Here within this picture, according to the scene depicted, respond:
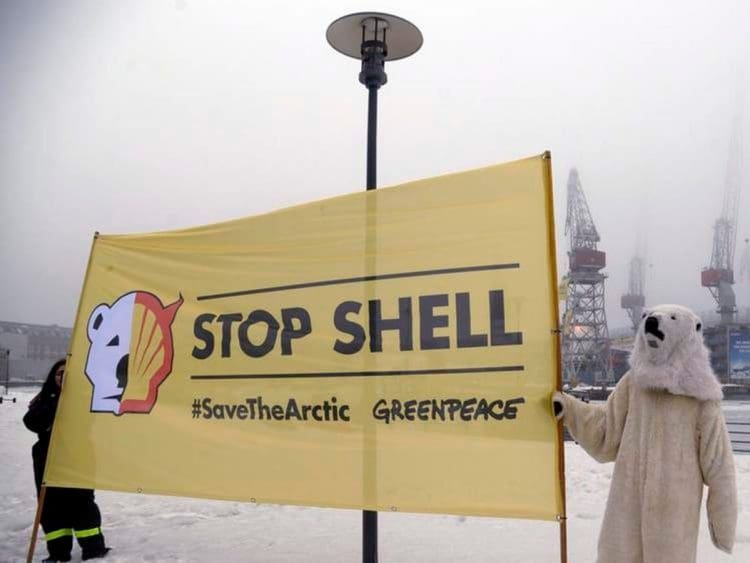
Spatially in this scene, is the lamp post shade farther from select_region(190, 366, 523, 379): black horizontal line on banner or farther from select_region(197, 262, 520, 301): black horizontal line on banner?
select_region(190, 366, 523, 379): black horizontal line on banner

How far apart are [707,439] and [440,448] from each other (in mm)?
1218

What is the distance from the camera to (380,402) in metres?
3.66

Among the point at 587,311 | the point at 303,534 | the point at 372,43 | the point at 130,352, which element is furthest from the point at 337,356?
the point at 587,311

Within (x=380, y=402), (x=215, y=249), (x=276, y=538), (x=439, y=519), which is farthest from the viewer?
(x=439, y=519)

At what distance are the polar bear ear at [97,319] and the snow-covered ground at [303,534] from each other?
1686 mm

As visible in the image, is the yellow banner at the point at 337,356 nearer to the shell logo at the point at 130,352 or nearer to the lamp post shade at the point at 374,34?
the shell logo at the point at 130,352

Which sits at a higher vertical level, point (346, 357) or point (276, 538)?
point (346, 357)

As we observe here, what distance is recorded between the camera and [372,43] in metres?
4.82

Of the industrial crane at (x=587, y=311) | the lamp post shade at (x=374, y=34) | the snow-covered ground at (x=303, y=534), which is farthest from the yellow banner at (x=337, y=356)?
the industrial crane at (x=587, y=311)

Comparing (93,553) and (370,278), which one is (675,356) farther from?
(93,553)

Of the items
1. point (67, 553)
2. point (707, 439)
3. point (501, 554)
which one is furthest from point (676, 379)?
point (67, 553)

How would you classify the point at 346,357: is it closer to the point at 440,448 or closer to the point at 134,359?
the point at 440,448

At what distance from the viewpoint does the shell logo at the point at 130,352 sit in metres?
4.46

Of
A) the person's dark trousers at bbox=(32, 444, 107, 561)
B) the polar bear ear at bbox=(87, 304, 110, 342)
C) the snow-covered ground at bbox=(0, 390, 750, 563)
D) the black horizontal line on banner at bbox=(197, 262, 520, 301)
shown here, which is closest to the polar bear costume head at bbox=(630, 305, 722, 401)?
the black horizontal line on banner at bbox=(197, 262, 520, 301)
